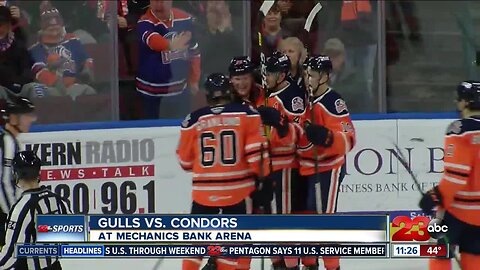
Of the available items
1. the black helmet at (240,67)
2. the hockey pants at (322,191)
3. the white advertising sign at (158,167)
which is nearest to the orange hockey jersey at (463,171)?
the hockey pants at (322,191)

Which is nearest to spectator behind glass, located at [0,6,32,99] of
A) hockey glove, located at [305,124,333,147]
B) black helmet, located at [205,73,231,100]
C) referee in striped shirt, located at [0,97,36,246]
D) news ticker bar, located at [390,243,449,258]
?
referee in striped shirt, located at [0,97,36,246]

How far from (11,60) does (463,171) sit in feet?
9.09

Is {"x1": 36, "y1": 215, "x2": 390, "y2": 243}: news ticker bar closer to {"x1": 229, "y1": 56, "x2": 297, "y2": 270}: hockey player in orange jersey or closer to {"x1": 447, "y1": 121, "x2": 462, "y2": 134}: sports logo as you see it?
{"x1": 229, "y1": 56, "x2": 297, "y2": 270}: hockey player in orange jersey

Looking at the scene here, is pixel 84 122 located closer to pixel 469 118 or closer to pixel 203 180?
pixel 203 180

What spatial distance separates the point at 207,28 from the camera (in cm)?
803

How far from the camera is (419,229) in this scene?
7215mm

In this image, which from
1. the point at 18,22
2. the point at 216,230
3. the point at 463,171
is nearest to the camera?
the point at 463,171

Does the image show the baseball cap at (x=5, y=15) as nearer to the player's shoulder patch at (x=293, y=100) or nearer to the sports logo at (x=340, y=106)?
the player's shoulder patch at (x=293, y=100)

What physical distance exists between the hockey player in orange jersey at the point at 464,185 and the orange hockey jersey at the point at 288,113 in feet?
3.11

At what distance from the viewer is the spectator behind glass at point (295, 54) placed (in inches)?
293

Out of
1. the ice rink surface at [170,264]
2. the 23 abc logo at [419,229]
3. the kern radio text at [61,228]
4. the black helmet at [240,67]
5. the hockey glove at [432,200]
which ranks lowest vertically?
the ice rink surface at [170,264]

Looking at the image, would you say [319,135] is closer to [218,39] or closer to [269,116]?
[269,116]

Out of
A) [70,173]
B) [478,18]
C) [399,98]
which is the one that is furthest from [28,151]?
[478,18]

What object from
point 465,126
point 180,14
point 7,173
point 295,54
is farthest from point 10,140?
point 465,126
